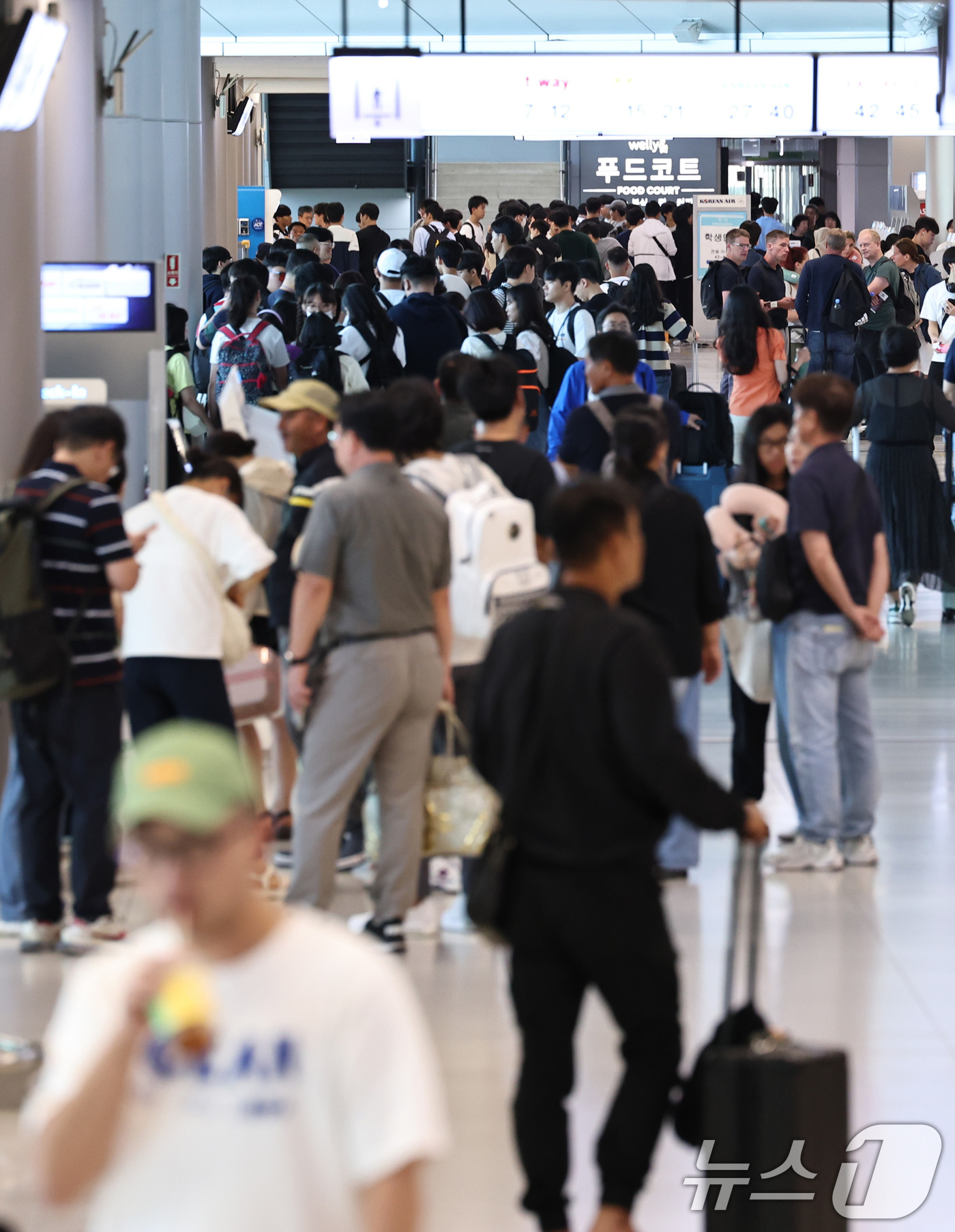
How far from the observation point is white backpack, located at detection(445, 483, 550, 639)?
4949 millimetres

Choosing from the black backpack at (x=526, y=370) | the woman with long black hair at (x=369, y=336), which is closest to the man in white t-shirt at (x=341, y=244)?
the woman with long black hair at (x=369, y=336)

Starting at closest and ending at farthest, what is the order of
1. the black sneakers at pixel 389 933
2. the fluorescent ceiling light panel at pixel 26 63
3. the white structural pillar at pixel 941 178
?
the black sneakers at pixel 389 933 < the fluorescent ceiling light panel at pixel 26 63 < the white structural pillar at pixel 941 178

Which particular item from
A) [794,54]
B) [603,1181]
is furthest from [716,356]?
[603,1181]

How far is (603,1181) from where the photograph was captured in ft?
10.0

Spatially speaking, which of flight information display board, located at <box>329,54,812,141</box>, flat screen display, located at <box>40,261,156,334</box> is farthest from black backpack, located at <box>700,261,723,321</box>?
flat screen display, located at <box>40,261,156,334</box>

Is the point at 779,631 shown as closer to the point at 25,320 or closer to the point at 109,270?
the point at 25,320

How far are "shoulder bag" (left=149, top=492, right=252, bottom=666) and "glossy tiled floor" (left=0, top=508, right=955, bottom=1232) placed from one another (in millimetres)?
870

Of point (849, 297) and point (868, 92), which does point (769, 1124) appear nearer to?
point (849, 297)

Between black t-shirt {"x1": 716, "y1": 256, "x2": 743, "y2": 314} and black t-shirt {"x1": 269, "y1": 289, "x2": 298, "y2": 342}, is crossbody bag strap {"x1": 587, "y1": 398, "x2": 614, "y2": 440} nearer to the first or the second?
black t-shirt {"x1": 269, "y1": 289, "x2": 298, "y2": 342}

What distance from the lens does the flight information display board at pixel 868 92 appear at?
51.4 ft

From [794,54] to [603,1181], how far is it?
14078 mm

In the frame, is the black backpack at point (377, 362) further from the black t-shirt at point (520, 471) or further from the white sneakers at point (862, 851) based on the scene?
the white sneakers at point (862, 851)

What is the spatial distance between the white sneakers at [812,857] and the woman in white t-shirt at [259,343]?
4.20 meters

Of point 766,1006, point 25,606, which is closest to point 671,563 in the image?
point 766,1006
